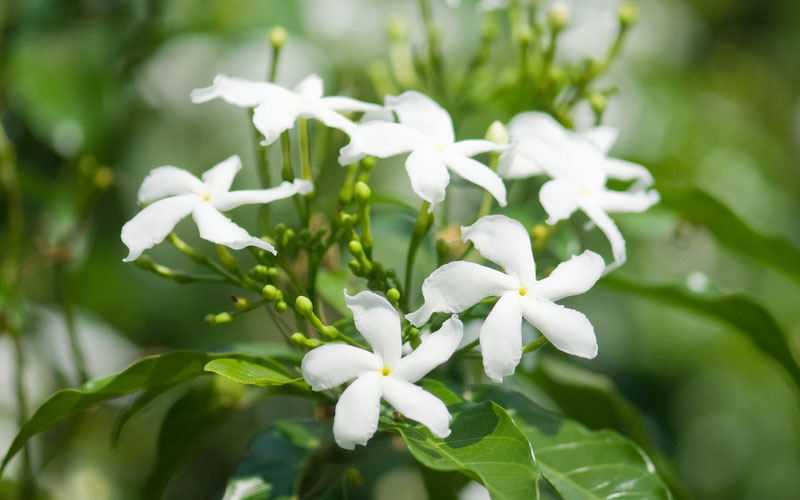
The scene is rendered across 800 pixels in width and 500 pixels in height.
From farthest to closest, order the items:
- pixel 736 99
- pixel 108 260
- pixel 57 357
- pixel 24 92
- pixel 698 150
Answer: pixel 736 99 < pixel 698 150 < pixel 108 260 < pixel 57 357 < pixel 24 92

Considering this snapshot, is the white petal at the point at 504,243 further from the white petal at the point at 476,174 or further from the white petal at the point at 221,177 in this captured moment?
the white petal at the point at 221,177

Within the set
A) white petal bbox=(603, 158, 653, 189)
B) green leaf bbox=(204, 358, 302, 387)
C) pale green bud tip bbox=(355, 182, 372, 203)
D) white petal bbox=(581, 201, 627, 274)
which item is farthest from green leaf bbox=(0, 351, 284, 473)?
white petal bbox=(603, 158, 653, 189)


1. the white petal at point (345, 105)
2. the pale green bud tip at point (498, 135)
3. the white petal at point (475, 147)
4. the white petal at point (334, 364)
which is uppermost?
the white petal at point (345, 105)

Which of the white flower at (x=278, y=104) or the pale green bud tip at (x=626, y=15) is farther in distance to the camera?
the pale green bud tip at (x=626, y=15)

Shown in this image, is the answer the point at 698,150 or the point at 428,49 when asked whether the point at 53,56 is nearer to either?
the point at 428,49

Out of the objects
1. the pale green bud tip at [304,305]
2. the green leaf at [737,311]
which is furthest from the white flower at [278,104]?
the green leaf at [737,311]

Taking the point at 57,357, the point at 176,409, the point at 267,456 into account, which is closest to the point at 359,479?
the point at 267,456
